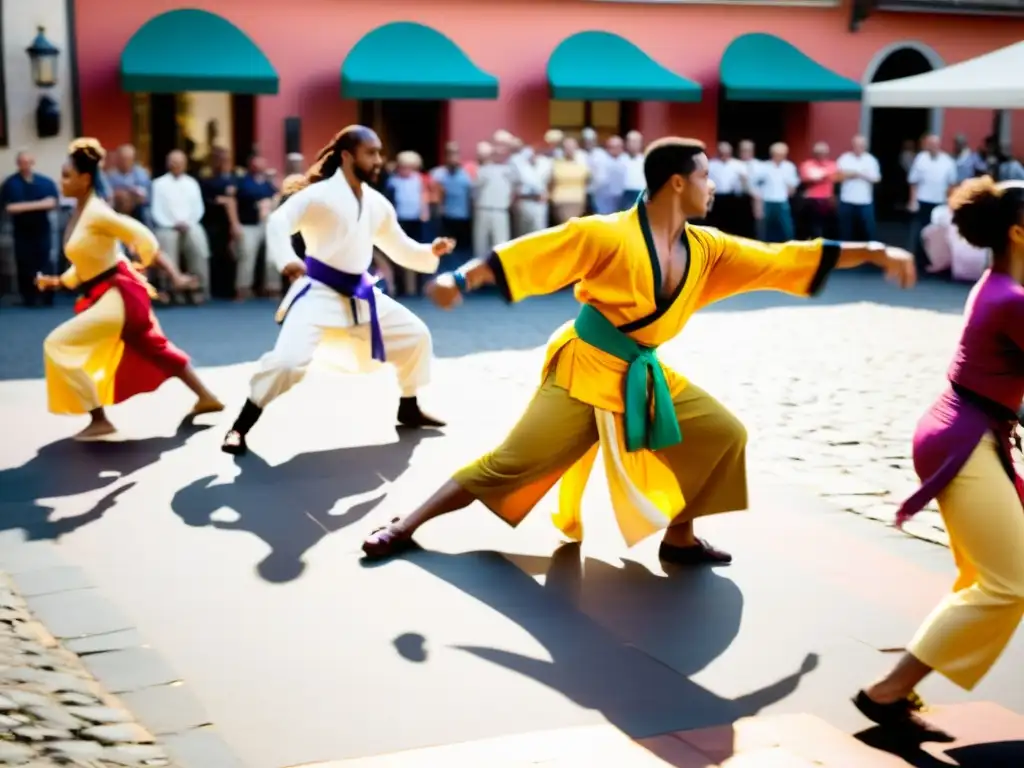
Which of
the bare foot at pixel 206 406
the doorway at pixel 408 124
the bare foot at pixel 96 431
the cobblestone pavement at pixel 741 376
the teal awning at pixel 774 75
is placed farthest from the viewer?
the teal awning at pixel 774 75

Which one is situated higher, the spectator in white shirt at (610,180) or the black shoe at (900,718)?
the spectator in white shirt at (610,180)

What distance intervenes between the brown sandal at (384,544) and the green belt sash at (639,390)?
3.32 feet

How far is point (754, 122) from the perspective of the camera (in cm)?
2175

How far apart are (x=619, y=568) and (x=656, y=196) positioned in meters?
1.45

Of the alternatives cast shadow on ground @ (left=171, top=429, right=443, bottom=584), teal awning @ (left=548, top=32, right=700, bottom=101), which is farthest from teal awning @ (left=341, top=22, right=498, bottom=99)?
cast shadow on ground @ (left=171, top=429, right=443, bottom=584)

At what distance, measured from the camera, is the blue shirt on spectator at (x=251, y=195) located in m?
15.2

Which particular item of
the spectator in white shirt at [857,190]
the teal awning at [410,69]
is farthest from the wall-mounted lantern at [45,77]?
the spectator in white shirt at [857,190]

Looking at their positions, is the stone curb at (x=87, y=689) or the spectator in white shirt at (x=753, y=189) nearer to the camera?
the stone curb at (x=87, y=689)

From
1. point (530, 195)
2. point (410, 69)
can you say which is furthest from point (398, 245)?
point (410, 69)

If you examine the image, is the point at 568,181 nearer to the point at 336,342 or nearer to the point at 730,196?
the point at 730,196

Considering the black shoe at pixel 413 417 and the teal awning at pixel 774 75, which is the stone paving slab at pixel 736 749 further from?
the teal awning at pixel 774 75

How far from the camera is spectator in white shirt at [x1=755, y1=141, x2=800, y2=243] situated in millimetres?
18250

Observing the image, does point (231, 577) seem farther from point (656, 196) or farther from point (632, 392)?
point (656, 196)

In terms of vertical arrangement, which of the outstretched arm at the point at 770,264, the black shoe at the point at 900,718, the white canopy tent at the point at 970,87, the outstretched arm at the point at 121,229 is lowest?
the black shoe at the point at 900,718
